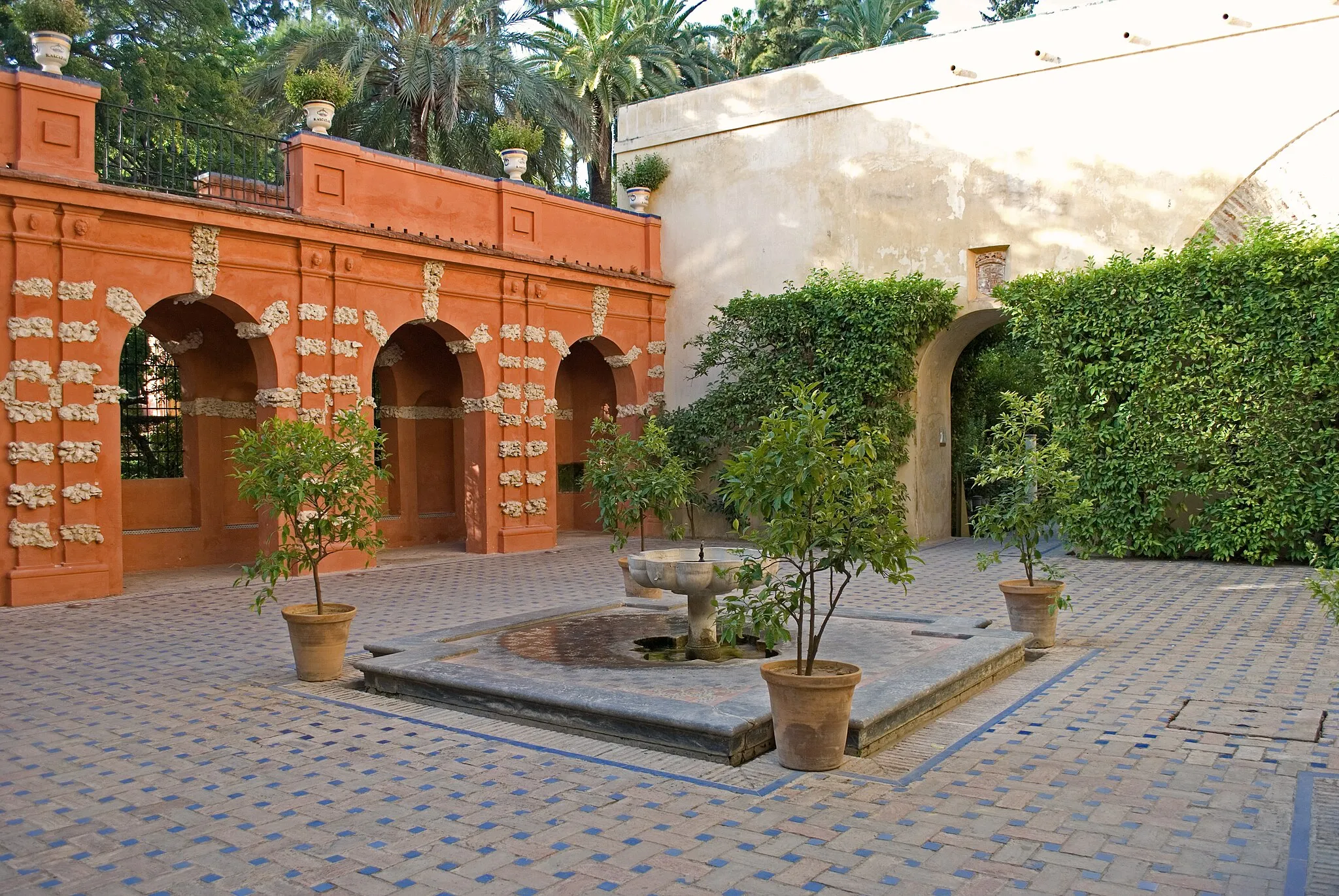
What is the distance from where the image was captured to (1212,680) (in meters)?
6.86

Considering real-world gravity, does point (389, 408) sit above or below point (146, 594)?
above

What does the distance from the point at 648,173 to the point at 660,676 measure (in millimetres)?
13260

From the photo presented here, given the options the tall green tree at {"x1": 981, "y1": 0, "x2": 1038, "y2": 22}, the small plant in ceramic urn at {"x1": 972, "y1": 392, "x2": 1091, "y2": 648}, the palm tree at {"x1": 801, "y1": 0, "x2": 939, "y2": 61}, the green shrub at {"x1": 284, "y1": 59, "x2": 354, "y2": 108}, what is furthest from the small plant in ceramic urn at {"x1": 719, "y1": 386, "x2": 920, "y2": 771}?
the tall green tree at {"x1": 981, "y1": 0, "x2": 1038, "y2": 22}

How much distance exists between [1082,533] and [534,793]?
10302 millimetres

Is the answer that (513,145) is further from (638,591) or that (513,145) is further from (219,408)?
(638,591)

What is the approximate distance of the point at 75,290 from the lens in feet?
35.5

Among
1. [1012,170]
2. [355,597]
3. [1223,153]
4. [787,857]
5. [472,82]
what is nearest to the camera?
[787,857]

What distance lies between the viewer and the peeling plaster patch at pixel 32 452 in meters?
10.4

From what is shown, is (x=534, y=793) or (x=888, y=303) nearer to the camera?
(x=534, y=793)

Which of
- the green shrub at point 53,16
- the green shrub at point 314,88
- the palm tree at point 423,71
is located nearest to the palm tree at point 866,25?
the palm tree at point 423,71

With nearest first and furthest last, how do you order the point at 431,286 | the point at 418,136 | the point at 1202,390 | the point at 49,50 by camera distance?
the point at 49,50, the point at 1202,390, the point at 431,286, the point at 418,136

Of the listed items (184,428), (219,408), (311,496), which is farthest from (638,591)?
(184,428)

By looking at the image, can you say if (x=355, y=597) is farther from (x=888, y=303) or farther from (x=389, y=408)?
(x=888, y=303)

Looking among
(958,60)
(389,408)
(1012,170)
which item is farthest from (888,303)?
(389,408)
